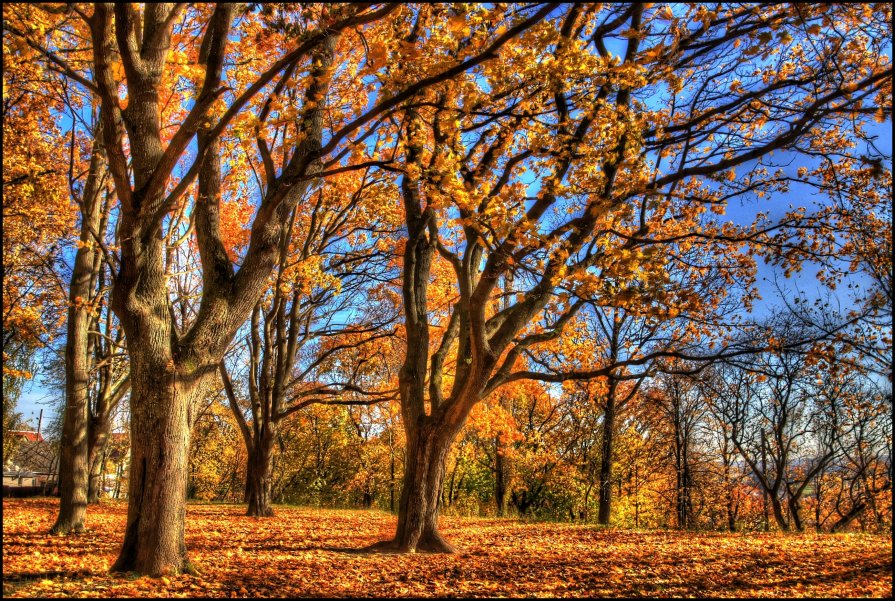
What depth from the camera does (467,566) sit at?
7.10 meters

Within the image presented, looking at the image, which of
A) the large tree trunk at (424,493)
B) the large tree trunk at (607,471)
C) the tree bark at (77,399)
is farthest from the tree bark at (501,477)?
the tree bark at (77,399)

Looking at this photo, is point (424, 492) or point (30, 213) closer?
point (424, 492)

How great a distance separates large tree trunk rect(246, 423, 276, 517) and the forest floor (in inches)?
105

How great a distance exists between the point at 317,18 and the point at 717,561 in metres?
8.00

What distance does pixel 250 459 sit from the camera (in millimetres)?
13602

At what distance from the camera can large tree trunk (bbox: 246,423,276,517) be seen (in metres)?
13.3

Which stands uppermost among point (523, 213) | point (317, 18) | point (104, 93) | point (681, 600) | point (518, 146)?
point (518, 146)

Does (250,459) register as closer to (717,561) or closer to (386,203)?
(386,203)

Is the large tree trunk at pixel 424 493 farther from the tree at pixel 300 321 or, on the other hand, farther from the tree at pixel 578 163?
the tree at pixel 300 321

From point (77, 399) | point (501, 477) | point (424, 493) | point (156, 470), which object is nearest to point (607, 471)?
point (501, 477)

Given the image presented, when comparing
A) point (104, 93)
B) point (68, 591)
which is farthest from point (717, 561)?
point (104, 93)

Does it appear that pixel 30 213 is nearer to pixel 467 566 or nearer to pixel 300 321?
pixel 300 321

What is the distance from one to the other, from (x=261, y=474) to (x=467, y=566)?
25.8 feet

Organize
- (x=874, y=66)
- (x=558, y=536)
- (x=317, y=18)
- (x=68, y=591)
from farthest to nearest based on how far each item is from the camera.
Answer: (x=558, y=536) → (x=874, y=66) → (x=317, y=18) → (x=68, y=591)
